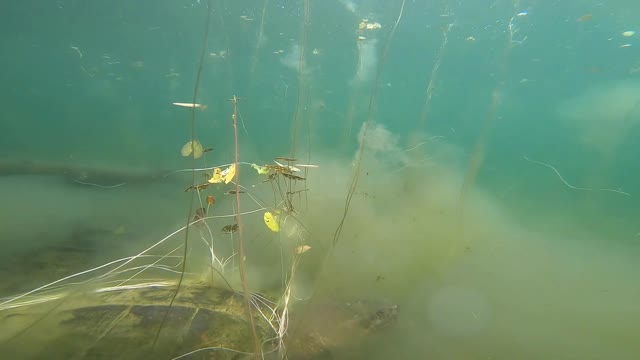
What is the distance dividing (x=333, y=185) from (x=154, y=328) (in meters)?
2.10

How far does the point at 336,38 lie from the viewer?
4133 millimetres

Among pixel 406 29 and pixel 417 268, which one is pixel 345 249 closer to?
pixel 417 268

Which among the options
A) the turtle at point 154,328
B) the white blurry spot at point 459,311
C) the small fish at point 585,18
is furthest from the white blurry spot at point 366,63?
the turtle at point 154,328

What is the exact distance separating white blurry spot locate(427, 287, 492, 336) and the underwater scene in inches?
0.7

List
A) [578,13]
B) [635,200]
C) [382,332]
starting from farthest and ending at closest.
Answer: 1. [578,13]
2. [635,200]
3. [382,332]

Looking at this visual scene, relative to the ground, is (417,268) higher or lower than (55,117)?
lower

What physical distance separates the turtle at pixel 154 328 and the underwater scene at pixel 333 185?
0.01 meters

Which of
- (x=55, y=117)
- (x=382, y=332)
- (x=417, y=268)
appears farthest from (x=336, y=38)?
(x=55, y=117)

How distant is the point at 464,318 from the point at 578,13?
3.46m

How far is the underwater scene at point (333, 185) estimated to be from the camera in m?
2.29

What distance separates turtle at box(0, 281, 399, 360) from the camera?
5.65 ft

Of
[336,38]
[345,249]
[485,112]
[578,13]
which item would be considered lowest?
[345,249]

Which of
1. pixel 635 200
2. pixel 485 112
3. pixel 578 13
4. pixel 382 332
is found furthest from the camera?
pixel 485 112

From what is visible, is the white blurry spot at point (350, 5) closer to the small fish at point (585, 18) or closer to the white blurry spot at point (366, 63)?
the white blurry spot at point (366, 63)
